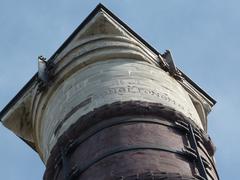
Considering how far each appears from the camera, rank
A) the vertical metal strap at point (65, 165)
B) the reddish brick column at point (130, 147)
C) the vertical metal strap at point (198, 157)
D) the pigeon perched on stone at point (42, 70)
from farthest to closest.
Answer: the pigeon perched on stone at point (42, 70)
the vertical metal strap at point (65, 165)
the vertical metal strap at point (198, 157)
the reddish brick column at point (130, 147)

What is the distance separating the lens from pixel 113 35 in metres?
12.4

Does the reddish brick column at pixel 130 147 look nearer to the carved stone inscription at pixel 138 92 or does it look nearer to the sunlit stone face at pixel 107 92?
the sunlit stone face at pixel 107 92

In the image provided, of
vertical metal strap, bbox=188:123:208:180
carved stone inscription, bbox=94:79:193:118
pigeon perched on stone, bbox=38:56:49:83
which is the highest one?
pigeon perched on stone, bbox=38:56:49:83

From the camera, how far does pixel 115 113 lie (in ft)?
32.8

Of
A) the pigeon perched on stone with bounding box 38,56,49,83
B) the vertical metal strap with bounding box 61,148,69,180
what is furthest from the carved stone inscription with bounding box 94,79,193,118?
the pigeon perched on stone with bounding box 38,56,49,83

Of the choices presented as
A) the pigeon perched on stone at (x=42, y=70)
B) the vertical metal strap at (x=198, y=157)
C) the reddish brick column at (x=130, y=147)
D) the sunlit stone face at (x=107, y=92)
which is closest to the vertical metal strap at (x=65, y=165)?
the reddish brick column at (x=130, y=147)

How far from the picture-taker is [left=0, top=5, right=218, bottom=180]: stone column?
918 centimetres

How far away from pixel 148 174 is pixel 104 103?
1924 millimetres

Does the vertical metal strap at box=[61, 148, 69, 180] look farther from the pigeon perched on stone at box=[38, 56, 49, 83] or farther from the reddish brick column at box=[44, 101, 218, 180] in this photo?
the pigeon perched on stone at box=[38, 56, 49, 83]

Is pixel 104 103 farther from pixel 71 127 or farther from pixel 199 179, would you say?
pixel 199 179

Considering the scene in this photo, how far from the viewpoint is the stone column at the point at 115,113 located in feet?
30.1

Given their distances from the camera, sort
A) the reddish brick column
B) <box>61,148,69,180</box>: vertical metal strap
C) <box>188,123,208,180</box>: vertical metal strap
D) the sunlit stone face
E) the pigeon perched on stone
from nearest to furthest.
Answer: the reddish brick column, <box>188,123,208,180</box>: vertical metal strap, <box>61,148,69,180</box>: vertical metal strap, the sunlit stone face, the pigeon perched on stone

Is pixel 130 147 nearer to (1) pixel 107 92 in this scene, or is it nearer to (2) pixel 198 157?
(2) pixel 198 157

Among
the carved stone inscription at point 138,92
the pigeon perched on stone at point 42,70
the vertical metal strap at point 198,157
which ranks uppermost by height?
the pigeon perched on stone at point 42,70
